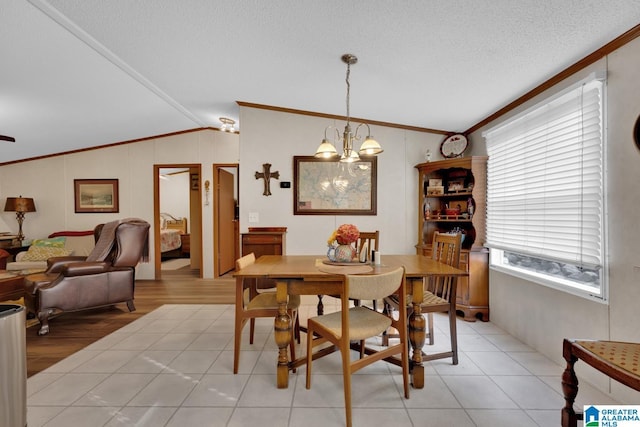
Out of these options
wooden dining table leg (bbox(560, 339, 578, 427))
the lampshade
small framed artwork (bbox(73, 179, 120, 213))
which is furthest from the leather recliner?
wooden dining table leg (bbox(560, 339, 578, 427))

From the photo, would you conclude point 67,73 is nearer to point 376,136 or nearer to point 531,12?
point 376,136

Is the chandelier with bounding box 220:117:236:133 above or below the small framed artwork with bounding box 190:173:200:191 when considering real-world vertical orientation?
above

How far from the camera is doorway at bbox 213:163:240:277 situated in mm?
5156

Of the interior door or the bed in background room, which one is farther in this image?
the bed in background room

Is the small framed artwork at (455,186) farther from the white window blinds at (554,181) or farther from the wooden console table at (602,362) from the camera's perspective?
the wooden console table at (602,362)

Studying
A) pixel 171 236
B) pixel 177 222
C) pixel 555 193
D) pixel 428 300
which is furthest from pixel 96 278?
pixel 177 222

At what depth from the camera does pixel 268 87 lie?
3.29 metres

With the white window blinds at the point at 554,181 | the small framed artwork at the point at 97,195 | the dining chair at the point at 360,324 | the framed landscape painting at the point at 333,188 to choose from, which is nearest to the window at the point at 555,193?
the white window blinds at the point at 554,181

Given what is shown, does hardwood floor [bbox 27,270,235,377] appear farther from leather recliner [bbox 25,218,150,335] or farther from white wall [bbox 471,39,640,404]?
white wall [bbox 471,39,640,404]

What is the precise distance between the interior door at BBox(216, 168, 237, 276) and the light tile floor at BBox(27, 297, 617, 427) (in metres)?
2.71

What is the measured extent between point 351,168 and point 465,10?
2.38 meters

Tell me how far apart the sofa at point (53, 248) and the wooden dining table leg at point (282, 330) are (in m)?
4.32

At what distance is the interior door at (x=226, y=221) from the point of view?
5238 millimetres

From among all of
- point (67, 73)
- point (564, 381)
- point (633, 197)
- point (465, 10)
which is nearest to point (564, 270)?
point (633, 197)
